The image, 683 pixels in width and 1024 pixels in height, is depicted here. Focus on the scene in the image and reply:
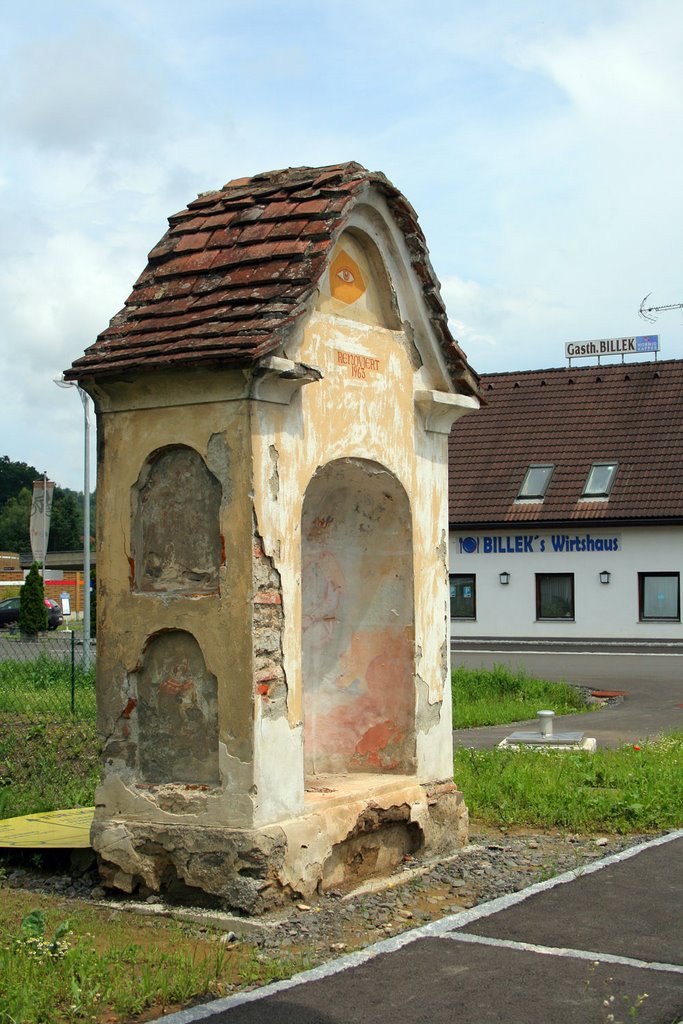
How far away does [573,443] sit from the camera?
3462 centimetres

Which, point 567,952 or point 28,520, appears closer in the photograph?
point 567,952

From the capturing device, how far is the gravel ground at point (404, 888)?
6859 mm

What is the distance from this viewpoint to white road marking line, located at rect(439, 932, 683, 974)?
6230 mm

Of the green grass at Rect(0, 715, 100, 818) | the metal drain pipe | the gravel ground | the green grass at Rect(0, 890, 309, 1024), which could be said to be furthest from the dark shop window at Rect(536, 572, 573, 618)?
the green grass at Rect(0, 890, 309, 1024)

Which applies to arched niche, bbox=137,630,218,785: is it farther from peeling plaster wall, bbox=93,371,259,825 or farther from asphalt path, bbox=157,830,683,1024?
asphalt path, bbox=157,830,683,1024

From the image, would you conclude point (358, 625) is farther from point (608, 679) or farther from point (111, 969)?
point (608, 679)

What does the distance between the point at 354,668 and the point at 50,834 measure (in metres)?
2.31

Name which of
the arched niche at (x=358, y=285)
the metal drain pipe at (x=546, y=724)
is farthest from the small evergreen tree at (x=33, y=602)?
the arched niche at (x=358, y=285)

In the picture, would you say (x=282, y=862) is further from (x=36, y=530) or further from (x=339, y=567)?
(x=36, y=530)

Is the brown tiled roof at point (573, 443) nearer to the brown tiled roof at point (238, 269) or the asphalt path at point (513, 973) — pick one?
the brown tiled roof at point (238, 269)

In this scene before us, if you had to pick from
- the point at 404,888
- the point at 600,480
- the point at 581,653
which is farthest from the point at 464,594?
the point at 404,888

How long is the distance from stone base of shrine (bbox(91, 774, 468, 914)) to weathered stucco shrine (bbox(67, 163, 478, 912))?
0.6 inches

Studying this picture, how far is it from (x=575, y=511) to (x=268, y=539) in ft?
85.5

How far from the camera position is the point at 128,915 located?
7332 millimetres
